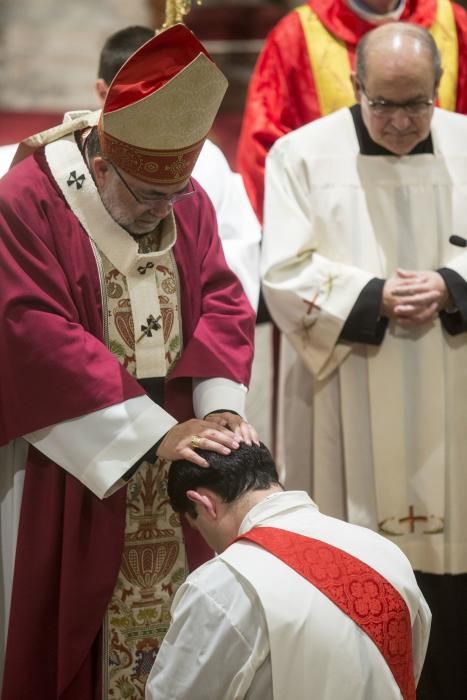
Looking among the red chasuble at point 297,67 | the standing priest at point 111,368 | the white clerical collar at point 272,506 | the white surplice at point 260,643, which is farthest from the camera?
the red chasuble at point 297,67

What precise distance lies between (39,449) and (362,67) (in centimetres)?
185

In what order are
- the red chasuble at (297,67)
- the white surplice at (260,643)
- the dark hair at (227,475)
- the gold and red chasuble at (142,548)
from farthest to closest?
the red chasuble at (297,67)
the gold and red chasuble at (142,548)
the dark hair at (227,475)
the white surplice at (260,643)

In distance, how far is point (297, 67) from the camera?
534 cm

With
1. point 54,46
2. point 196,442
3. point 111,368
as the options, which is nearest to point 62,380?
point 111,368

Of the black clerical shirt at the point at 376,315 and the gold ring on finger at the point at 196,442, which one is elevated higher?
the black clerical shirt at the point at 376,315

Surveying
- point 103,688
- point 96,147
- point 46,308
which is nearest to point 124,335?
point 46,308

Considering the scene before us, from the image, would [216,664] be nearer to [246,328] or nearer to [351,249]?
[246,328]

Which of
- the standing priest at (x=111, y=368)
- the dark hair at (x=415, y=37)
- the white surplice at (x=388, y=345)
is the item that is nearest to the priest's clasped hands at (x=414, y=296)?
the white surplice at (x=388, y=345)

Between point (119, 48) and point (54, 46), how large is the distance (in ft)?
16.8

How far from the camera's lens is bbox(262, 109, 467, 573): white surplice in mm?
4676

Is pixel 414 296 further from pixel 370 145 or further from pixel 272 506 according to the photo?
pixel 272 506

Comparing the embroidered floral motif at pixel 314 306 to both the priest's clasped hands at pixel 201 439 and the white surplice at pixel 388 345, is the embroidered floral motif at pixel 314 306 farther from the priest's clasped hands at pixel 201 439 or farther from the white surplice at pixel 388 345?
the priest's clasped hands at pixel 201 439

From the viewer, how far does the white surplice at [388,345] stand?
184 inches

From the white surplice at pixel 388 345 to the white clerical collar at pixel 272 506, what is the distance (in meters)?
1.61
